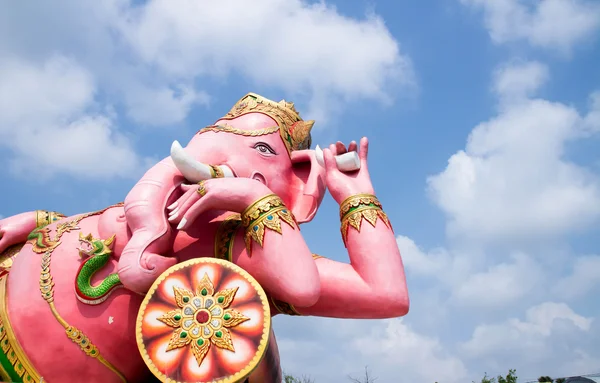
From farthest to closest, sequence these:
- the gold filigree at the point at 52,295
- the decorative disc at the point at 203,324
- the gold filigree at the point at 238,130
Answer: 1. the gold filigree at the point at 238,130
2. the gold filigree at the point at 52,295
3. the decorative disc at the point at 203,324

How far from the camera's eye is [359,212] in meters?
5.77

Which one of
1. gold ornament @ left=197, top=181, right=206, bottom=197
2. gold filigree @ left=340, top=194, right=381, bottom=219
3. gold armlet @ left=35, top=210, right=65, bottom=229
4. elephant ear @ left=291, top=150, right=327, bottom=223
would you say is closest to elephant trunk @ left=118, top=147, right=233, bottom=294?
gold ornament @ left=197, top=181, right=206, bottom=197

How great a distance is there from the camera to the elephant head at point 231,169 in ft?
17.6

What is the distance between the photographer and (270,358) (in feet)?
19.7

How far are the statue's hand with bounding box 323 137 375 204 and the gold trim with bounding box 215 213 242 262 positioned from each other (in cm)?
95

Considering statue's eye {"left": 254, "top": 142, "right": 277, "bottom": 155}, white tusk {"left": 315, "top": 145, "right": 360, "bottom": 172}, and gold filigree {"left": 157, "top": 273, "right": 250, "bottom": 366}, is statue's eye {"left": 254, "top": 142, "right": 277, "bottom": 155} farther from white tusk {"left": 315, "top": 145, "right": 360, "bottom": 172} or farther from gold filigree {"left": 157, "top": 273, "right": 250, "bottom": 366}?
gold filigree {"left": 157, "top": 273, "right": 250, "bottom": 366}

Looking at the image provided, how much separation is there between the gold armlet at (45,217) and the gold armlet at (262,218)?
261cm

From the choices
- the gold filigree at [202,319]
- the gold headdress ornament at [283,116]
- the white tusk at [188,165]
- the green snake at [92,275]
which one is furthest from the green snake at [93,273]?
the gold headdress ornament at [283,116]

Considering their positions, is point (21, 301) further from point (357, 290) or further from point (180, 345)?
point (357, 290)

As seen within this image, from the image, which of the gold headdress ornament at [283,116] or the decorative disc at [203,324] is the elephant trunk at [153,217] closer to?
the decorative disc at [203,324]

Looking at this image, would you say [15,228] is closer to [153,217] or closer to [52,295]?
[52,295]

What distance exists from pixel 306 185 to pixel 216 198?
1.39m

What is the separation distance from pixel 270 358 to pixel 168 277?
1.43 metres

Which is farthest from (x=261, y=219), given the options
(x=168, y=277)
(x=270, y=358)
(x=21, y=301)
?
(x=21, y=301)
